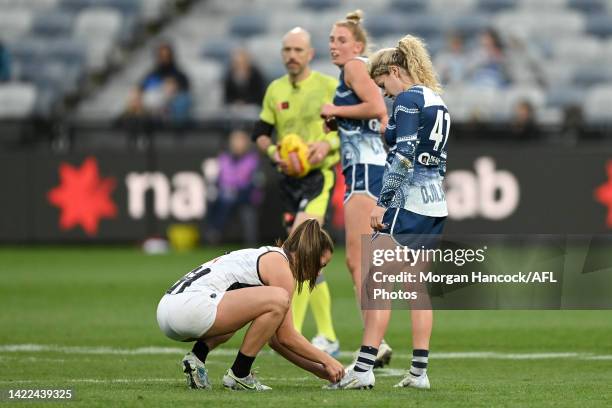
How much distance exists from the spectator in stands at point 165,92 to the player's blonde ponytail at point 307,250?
14040mm

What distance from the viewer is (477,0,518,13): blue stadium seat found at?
25688mm

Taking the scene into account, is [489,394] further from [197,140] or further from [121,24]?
[121,24]

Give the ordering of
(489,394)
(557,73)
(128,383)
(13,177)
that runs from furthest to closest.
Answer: (557,73) < (13,177) < (128,383) < (489,394)

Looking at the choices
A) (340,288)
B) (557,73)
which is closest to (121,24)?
(557,73)

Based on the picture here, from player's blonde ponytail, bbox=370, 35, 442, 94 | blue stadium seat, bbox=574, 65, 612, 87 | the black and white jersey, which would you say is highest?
player's blonde ponytail, bbox=370, 35, 442, 94

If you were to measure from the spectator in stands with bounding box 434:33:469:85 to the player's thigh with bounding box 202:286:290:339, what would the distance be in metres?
14.5

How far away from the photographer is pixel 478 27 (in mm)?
25031

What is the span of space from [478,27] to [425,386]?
1695 centimetres

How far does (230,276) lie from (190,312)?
36cm

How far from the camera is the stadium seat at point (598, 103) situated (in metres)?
23.2

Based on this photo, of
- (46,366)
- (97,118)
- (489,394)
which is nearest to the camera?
(489,394)

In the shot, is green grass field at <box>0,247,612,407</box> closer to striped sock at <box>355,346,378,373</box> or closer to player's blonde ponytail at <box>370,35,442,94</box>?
striped sock at <box>355,346,378,373</box>

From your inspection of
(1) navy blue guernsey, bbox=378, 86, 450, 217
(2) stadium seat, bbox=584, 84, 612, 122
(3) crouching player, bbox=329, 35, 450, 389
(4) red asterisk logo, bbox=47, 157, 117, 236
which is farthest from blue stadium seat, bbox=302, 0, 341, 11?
(1) navy blue guernsey, bbox=378, 86, 450, 217

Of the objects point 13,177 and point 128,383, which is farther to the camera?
point 13,177
